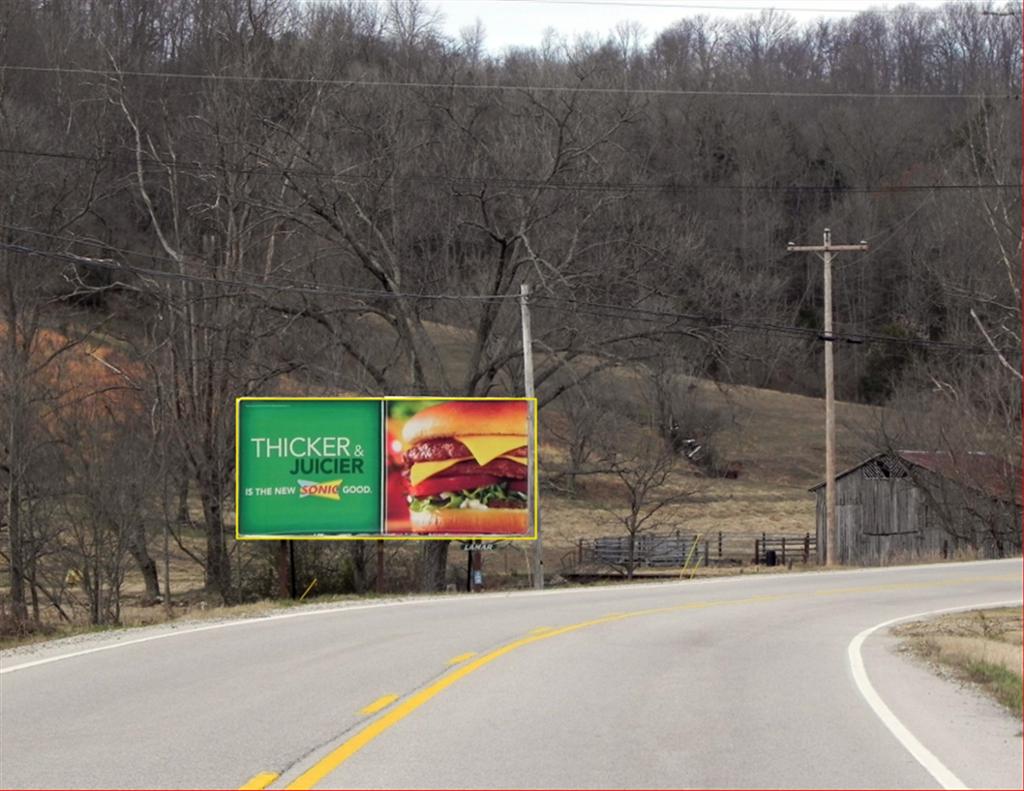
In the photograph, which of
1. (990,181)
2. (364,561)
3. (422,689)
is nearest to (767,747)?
(422,689)

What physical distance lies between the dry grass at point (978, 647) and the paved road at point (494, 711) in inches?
15.8

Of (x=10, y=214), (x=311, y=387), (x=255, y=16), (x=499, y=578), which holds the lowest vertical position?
(x=499, y=578)

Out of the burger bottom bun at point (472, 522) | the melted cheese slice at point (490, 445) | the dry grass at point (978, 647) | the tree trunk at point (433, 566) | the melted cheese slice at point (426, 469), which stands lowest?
the tree trunk at point (433, 566)

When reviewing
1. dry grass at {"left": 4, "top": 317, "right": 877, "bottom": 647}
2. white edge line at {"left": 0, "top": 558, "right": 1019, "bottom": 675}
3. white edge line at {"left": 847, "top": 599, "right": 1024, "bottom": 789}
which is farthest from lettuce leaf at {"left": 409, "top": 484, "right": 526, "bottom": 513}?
white edge line at {"left": 847, "top": 599, "right": 1024, "bottom": 789}

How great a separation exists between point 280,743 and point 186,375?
1198 inches

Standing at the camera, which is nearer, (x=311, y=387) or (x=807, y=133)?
(x=311, y=387)

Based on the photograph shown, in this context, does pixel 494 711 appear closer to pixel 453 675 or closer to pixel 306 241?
pixel 453 675

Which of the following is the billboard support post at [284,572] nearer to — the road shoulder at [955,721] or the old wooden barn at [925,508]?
the road shoulder at [955,721]

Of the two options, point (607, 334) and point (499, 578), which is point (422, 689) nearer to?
point (607, 334)

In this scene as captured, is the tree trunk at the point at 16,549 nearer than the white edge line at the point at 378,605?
No

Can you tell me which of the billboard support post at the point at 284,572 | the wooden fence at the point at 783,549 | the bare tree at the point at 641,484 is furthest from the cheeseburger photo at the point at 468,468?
the wooden fence at the point at 783,549

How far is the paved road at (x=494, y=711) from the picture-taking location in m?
7.85

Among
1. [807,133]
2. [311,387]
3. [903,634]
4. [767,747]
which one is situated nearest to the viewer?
[767,747]

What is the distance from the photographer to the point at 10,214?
1494 inches
